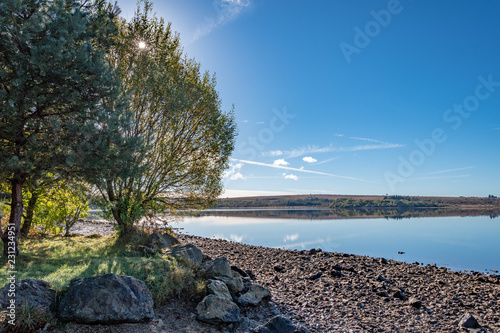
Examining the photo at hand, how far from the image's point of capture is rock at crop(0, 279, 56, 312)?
530cm

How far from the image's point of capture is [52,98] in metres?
9.11

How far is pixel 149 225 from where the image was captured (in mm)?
15914

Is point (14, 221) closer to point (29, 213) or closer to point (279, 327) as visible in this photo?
point (29, 213)

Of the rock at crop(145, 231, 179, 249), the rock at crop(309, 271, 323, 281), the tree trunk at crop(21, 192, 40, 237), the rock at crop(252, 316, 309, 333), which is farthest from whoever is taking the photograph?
the tree trunk at crop(21, 192, 40, 237)

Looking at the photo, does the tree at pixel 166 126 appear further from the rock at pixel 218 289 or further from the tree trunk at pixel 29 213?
the rock at pixel 218 289

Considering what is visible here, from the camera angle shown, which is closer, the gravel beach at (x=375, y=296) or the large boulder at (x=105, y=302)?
the large boulder at (x=105, y=302)

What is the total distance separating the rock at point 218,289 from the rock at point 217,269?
55 cm

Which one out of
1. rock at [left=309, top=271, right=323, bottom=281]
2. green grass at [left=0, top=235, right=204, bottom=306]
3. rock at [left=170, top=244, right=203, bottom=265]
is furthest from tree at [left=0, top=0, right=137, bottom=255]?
rock at [left=309, top=271, right=323, bottom=281]

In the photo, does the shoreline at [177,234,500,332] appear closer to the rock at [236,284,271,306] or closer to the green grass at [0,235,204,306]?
the rock at [236,284,271,306]

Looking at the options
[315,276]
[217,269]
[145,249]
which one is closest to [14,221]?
[145,249]

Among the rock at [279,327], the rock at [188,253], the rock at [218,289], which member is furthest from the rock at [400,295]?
the rock at [188,253]

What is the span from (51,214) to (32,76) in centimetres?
1162

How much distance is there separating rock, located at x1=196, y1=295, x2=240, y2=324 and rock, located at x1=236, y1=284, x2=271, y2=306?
906 mm

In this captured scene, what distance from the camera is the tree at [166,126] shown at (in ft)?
48.3
